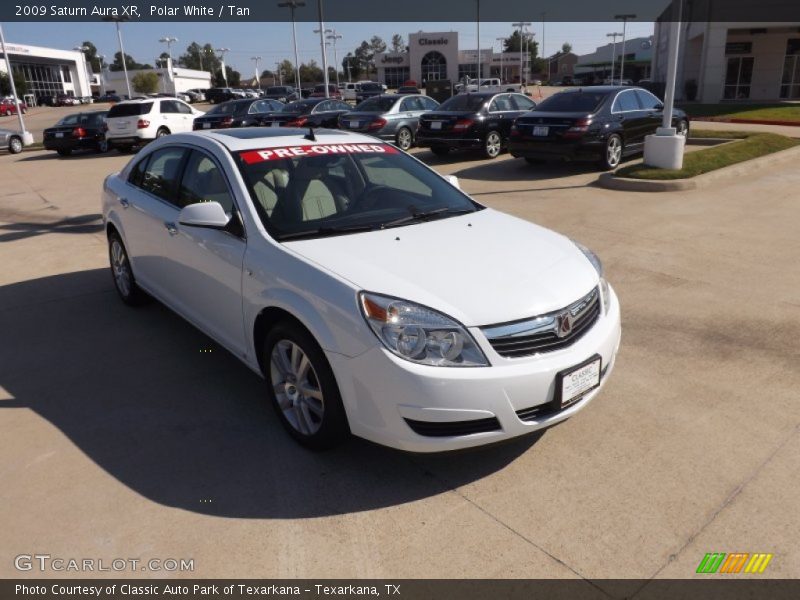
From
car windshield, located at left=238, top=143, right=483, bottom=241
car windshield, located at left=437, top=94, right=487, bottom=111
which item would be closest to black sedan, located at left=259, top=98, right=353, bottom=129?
car windshield, located at left=437, top=94, right=487, bottom=111

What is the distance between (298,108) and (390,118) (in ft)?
21.7

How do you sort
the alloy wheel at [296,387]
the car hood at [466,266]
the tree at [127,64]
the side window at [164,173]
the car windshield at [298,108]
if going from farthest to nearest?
1. the tree at [127,64]
2. the car windshield at [298,108]
3. the side window at [164,173]
4. the alloy wheel at [296,387]
5. the car hood at [466,266]

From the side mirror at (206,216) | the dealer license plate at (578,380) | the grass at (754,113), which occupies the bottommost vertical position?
the grass at (754,113)

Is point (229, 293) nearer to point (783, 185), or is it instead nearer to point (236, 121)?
point (783, 185)

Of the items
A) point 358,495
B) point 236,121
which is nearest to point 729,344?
point 358,495

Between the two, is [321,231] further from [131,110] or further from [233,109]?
[131,110]

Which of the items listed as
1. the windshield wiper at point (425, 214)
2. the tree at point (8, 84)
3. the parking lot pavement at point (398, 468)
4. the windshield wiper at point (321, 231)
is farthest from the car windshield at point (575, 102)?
the tree at point (8, 84)

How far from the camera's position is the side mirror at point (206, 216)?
3.74 meters

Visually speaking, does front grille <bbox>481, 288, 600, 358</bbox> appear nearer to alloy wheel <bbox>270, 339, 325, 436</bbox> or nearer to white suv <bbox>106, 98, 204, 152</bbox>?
alloy wheel <bbox>270, 339, 325, 436</bbox>

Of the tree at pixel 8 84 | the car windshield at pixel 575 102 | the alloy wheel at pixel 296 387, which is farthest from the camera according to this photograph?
the tree at pixel 8 84

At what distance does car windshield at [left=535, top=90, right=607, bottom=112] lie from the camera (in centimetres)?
1272

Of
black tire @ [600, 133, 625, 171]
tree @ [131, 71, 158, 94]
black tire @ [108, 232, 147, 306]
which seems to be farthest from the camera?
tree @ [131, 71, 158, 94]

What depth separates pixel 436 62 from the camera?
93062 millimetres

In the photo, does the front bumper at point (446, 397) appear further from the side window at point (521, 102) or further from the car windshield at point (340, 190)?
the side window at point (521, 102)
